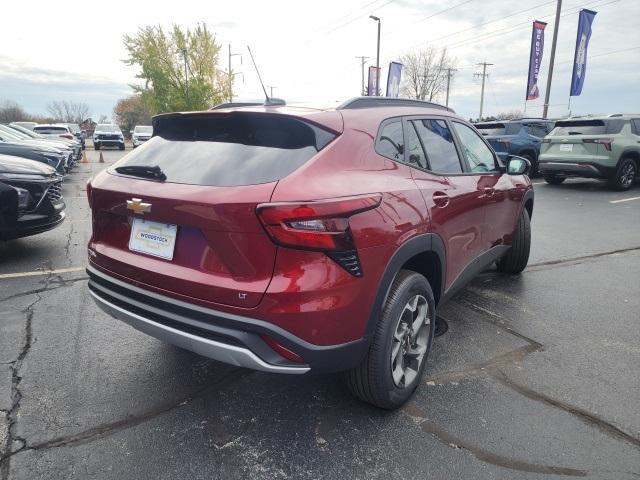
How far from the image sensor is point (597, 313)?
4.13 meters

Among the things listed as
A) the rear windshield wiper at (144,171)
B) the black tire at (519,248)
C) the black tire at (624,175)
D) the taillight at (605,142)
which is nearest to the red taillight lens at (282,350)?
the rear windshield wiper at (144,171)

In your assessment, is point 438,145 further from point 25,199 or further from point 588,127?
point 588,127

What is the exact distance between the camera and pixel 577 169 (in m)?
11.6

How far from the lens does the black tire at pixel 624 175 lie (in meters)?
11.5

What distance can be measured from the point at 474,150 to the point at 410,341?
190cm

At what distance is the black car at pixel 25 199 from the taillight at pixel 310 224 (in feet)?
13.9

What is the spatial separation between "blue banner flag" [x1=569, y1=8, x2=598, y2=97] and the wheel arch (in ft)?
73.1

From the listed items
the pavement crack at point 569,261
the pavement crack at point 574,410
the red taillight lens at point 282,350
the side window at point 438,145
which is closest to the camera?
the red taillight lens at point 282,350

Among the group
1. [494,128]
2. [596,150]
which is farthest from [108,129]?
[596,150]

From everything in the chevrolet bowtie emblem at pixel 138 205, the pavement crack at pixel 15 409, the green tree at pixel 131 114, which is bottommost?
the pavement crack at pixel 15 409

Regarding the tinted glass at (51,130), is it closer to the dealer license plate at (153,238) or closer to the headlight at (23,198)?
the headlight at (23,198)

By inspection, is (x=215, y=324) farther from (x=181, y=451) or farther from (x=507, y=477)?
(x=507, y=477)

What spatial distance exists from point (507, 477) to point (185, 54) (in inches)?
1819

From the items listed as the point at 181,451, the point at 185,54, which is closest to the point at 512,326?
the point at 181,451
